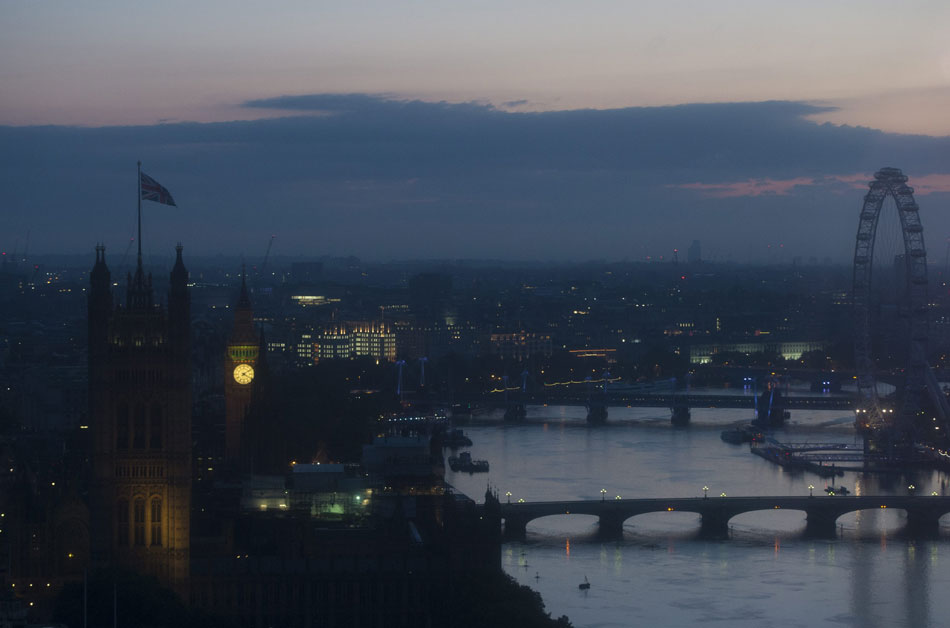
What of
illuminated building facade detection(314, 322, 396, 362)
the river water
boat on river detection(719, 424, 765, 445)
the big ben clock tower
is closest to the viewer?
the river water

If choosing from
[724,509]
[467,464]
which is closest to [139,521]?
[724,509]

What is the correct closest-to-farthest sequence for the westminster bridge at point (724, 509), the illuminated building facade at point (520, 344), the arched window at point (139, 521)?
the arched window at point (139, 521), the westminster bridge at point (724, 509), the illuminated building facade at point (520, 344)

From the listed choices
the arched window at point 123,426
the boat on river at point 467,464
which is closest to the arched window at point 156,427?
the arched window at point 123,426

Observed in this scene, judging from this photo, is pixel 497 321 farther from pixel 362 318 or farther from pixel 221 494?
pixel 221 494

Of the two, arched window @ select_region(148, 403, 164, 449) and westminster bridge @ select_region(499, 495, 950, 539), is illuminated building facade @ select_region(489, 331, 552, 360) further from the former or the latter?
arched window @ select_region(148, 403, 164, 449)

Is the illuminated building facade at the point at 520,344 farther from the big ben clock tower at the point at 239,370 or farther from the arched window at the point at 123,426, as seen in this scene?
the arched window at the point at 123,426

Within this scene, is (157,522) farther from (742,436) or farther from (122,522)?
(742,436)

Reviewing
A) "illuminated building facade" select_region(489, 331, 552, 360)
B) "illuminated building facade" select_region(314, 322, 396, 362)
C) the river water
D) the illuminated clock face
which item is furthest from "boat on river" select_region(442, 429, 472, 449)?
"illuminated building facade" select_region(489, 331, 552, 360)
